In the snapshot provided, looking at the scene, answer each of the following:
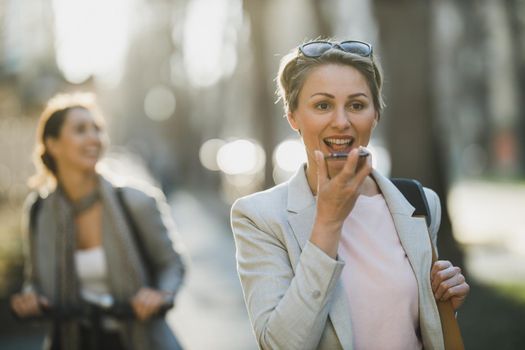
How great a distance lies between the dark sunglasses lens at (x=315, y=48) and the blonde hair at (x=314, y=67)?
1 centimetres

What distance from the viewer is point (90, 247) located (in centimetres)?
439

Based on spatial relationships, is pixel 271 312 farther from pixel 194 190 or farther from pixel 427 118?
pixel 194 190

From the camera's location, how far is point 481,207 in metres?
21.6

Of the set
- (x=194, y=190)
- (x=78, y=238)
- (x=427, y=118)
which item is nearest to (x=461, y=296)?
(x=78, y=238)

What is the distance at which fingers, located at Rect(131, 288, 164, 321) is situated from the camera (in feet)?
13.0

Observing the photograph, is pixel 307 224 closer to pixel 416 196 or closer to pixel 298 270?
pixel 298 270

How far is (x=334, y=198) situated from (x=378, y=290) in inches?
16.4

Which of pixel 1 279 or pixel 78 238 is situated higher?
pixel 78 238

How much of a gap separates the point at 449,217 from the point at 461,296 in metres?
8.01

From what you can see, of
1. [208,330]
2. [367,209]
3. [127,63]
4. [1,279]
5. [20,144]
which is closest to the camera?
[367,209]

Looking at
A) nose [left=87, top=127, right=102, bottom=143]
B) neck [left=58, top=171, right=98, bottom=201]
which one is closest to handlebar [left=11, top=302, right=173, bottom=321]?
neck [left=58, top=171, right=98, bottom=201]

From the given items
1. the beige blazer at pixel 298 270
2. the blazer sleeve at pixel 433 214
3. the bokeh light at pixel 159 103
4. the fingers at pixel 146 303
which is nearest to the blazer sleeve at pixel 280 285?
the beige blazer at pixel 298 270

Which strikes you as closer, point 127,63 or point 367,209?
point 367,209

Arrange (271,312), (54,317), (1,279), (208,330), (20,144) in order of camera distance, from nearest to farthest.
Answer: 1. (271,312)
2. (54,317)
3. (208,330)
4. (1,279)
5. (20,144)
